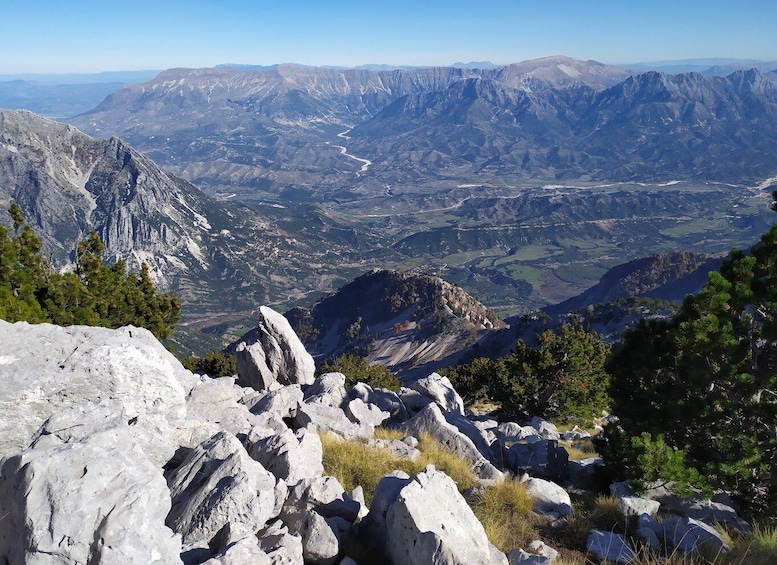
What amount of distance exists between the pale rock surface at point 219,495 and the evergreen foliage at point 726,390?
12.0 m

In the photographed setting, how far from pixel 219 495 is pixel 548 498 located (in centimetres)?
1049

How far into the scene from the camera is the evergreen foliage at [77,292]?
3681cm

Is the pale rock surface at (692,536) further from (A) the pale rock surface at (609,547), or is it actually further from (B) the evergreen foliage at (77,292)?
(B) the evergreen foliage at (77,292)

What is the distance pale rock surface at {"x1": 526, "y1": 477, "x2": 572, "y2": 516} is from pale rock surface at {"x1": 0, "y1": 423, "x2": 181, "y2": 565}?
11.2 meters

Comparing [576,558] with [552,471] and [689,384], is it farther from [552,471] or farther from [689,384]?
[552,471]

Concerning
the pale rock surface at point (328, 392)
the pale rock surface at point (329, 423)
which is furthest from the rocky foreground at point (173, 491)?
the pale rock surface at point (328, 392)

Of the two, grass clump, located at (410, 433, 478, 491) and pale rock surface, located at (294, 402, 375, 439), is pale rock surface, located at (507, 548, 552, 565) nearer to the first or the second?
grass clump, located at (410, 433, 478, 491)

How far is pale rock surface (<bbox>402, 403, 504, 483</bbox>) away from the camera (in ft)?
59.5

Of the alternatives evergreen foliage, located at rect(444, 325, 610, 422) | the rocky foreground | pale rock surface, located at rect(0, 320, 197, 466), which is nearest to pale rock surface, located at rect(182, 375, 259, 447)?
the rocky foreground

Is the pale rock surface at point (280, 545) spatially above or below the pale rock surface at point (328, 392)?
above

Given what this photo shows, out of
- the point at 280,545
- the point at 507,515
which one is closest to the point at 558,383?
the point at 507,515

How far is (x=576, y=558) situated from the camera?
12031mm

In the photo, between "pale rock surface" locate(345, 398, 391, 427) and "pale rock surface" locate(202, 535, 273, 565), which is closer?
"pale rock surface" locate(202, 535, 273, 565)

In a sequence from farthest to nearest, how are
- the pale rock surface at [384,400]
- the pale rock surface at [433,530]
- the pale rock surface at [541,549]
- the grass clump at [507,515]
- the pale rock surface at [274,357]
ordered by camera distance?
the pale rock surface at [274,357], the pale rock surface at [384,400], the grass clump at [507,515], the pale rock surface at [541,549], the pale rock surface at [433,530]
